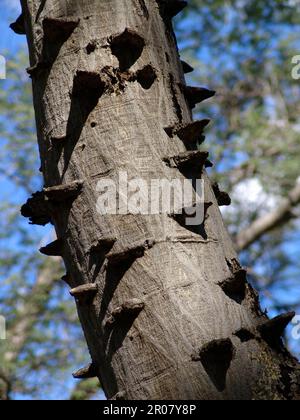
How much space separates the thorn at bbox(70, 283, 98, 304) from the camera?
6.25 ft

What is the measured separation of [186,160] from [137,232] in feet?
0.97

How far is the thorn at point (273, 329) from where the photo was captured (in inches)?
74.0

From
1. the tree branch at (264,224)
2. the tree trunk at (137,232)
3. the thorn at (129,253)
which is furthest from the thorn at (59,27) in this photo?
the tree branch at (264,224)

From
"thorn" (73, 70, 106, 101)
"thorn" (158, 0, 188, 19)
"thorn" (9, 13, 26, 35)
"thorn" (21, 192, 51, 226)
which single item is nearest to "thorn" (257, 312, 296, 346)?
"thorn" (21, 192, 51, 226)

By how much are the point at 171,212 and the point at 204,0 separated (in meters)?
11.4

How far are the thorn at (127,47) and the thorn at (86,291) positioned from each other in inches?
29.1

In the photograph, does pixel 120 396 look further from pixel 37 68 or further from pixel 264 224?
pixel 264 224

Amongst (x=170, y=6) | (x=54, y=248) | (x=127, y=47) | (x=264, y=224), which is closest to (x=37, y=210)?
(x=54, y=248)

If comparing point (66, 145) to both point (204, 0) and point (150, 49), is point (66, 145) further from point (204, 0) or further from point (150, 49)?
point (204, 0)

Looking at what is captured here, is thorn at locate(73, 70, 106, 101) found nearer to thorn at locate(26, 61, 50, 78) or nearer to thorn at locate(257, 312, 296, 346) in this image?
thorn at locate(26, 61, 50, 78)

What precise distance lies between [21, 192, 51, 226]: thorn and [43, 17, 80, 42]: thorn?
558 mm

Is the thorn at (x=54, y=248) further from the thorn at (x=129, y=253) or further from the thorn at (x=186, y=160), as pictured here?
the thorn at (x=186, y=160)

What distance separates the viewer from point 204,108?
42.1ft
